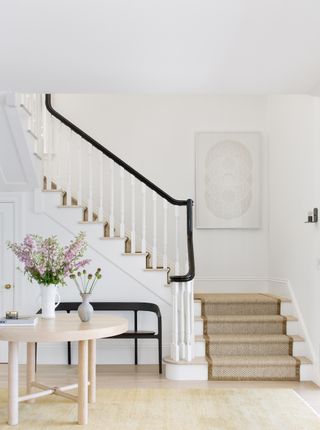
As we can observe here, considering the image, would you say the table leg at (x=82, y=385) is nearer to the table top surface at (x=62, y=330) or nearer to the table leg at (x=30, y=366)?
the table top surface at (x=62, y=330)

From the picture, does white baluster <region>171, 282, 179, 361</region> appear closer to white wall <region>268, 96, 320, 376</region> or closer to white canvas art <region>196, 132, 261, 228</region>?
white wall <region>268, 96, 320, 376</region>

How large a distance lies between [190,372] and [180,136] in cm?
355

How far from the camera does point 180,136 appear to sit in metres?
8.67

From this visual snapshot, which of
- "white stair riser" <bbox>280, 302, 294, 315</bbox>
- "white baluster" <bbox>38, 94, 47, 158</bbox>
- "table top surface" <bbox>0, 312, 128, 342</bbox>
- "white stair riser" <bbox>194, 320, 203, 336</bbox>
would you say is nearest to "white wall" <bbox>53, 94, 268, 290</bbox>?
"white baluster" <bbox>38, 94, 47, 158</bbox>

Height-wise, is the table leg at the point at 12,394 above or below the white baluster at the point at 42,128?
below

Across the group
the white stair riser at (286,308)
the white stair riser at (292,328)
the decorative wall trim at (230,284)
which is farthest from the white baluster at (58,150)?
the white stair riser at (292,328)

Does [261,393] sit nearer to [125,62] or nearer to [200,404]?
[200,404]

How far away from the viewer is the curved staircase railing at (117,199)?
645cm

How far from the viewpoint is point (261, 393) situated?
5523 millimetres

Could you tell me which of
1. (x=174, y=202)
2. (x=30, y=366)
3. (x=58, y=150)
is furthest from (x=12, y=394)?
(x=58, y=150)

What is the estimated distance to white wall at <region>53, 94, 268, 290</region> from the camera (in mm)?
8594

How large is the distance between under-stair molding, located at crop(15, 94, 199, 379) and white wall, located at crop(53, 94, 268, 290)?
0.29 metres

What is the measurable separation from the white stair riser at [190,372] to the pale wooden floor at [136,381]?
0.37 ft

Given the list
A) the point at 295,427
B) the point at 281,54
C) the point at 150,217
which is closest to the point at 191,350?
the point at 295,427
